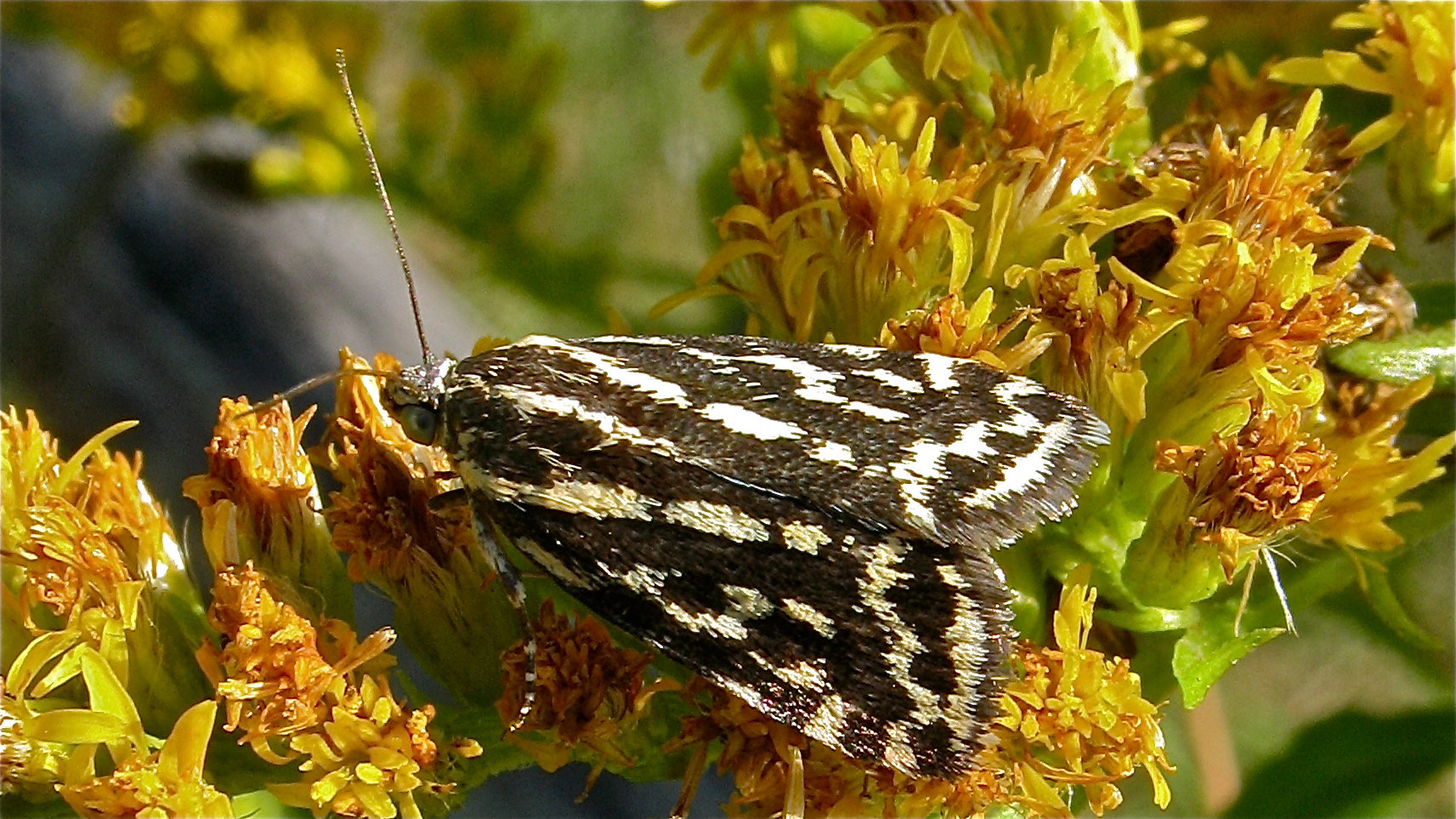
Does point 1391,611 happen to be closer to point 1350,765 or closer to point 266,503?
point 1350,765

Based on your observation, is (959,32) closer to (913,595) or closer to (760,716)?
(913,595)

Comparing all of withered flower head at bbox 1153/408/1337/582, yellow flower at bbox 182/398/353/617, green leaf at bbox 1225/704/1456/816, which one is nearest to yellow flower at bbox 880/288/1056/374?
withered flower head at bbox 1153/408/1337/582

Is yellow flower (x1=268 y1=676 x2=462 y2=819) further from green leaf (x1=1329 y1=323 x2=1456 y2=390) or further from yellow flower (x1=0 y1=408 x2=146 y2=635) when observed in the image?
green leaf (x1=1329 y1=323 x2=1456 y2=390)

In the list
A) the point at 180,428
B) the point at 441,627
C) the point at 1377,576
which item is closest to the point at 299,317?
the point at 180,428

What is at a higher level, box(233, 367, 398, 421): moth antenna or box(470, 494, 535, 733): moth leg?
box(233, 367, 398, 421): moth antenna

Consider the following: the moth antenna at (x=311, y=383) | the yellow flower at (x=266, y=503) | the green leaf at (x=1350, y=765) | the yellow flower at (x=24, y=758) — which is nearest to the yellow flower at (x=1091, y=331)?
the moth antenna at (x=311, y=383)

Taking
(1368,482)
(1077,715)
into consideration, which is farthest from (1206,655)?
(1368,482)

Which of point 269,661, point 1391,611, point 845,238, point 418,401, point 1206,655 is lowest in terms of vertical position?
point 1391,611

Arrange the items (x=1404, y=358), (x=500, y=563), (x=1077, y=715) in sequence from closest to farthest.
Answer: (x=1077, y=715), (x=500, y=563), (x=1404, y=358)
